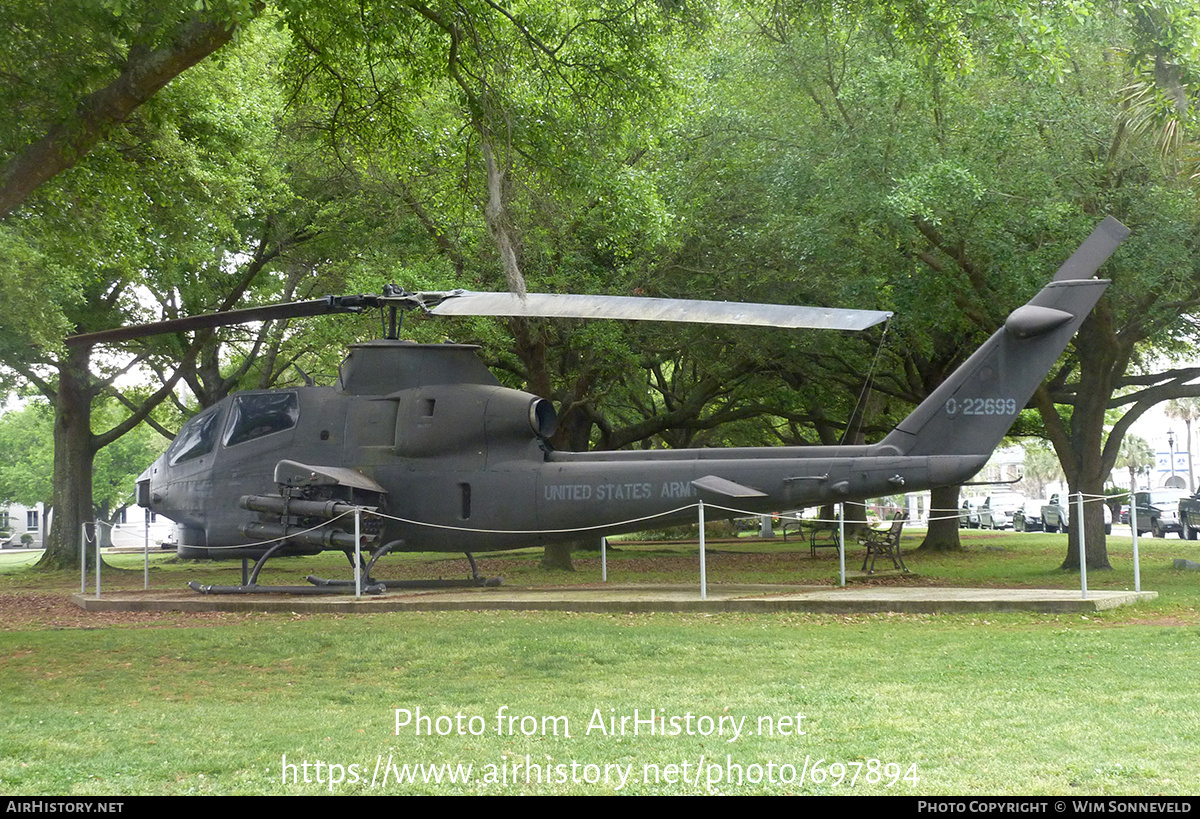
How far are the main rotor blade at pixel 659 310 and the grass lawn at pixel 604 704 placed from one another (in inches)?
126

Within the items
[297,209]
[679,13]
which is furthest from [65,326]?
[679,13]

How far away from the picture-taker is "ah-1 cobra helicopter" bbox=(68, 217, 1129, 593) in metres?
12.6

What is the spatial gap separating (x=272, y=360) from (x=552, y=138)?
18.4m

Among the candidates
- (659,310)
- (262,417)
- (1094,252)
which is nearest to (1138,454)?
(1094,252)

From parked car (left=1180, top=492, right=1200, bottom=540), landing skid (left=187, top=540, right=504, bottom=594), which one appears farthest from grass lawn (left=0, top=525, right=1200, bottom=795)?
parked car (left=1180, top=492, right=1200, bottom=540)

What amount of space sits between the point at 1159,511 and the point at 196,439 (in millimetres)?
35673

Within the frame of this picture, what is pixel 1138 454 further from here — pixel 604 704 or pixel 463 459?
pixel 604 704

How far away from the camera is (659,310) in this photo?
1055 centimetres

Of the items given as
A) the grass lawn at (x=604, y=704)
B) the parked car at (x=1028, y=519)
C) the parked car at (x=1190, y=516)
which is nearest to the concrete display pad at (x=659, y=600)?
the grass lawn at (x=604, y=704)

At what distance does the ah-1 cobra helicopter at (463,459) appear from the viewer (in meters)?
12.6

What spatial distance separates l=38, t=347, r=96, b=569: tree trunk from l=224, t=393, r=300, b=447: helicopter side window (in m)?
14.4

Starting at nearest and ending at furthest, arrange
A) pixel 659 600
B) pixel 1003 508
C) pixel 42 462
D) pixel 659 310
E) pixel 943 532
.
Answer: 1. pixel 659 310
2. pixel 659 600
3. pixel 943 532
4. pixel 1003 508
5. pixel 42 462

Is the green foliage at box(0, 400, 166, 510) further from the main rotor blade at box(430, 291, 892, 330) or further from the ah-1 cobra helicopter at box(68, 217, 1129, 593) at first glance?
the main rotor blade at box(430, 291, 892, 330)

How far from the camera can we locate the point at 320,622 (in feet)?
40.3
